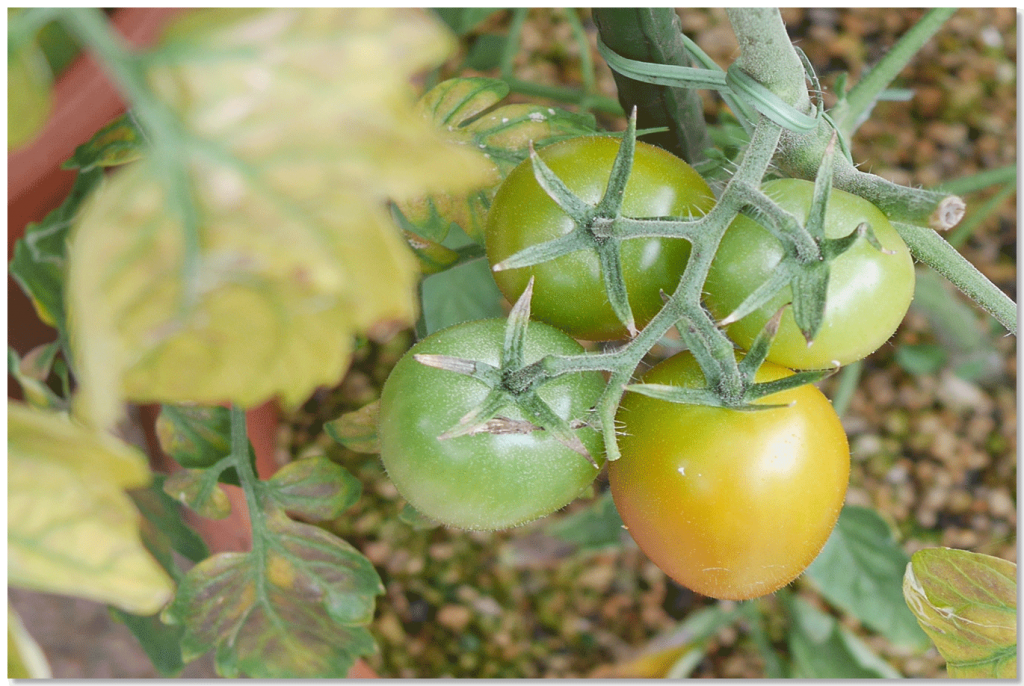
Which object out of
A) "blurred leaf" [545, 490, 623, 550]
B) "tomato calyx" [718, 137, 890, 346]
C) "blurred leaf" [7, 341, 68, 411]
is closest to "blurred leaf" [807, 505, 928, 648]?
"blurred leaf" [545, 490, 623, 550]

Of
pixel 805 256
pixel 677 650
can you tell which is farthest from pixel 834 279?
pixel 677 650

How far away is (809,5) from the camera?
112 centimetres

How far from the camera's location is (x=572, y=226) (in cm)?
39

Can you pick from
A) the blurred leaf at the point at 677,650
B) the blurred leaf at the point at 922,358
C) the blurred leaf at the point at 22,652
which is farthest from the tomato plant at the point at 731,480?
the blurred leaf at the point at 922,358

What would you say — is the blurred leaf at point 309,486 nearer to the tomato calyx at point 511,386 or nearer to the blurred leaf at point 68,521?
the tomato calyx at point 511,386

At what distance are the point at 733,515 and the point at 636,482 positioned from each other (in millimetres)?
53

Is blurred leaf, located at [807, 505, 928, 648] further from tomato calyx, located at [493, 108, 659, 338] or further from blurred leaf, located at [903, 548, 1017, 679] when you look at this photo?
tomato calyx, located at [493, 108, 659, 338]

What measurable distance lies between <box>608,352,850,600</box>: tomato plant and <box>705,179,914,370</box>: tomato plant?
0.03 m

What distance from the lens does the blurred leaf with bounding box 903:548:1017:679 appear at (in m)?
0.43

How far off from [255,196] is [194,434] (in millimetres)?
401

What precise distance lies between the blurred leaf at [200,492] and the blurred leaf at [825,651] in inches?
29.2

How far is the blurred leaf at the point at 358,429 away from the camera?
0.52m

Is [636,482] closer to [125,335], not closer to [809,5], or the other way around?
[125,335]

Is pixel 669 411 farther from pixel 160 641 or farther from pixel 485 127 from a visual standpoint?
pixel 160 641
